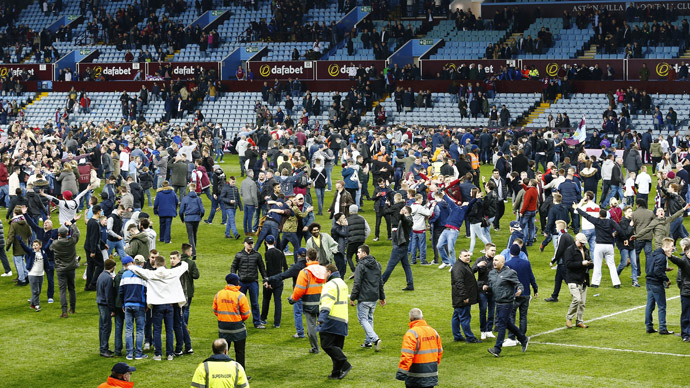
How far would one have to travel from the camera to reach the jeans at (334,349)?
13727 millimetres

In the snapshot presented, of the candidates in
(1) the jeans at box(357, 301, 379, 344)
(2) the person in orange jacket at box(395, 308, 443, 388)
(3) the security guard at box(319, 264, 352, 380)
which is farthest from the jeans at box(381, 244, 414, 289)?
(2) the person in orange jacket at box(395, 308, 443, 388)

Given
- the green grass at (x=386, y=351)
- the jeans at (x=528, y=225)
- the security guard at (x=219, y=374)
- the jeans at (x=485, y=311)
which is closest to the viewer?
the security guard at (x=219, y=374)

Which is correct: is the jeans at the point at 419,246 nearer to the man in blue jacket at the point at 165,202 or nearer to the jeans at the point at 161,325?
the man in blue jacket at the point at 165,202

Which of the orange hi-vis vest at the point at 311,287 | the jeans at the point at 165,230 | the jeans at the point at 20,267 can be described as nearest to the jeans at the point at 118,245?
the jeans at the point at 20,267

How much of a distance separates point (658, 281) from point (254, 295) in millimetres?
6669

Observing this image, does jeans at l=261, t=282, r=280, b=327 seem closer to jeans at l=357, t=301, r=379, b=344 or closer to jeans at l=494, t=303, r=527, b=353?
jeans at l=357, t=301, r=379, b=344

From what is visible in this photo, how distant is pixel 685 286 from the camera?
1527 centimetres

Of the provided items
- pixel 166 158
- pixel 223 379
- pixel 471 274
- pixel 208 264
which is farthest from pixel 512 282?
pixel 166 158

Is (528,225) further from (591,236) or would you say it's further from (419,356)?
(419,356)

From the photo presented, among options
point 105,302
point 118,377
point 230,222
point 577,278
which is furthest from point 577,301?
point 230,222

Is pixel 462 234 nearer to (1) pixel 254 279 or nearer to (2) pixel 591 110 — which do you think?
(1) pixel 254 279

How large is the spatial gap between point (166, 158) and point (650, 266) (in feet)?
55.8

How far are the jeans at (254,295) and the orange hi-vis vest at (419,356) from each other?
5140mm

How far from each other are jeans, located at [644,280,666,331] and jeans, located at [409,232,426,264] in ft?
20.0
